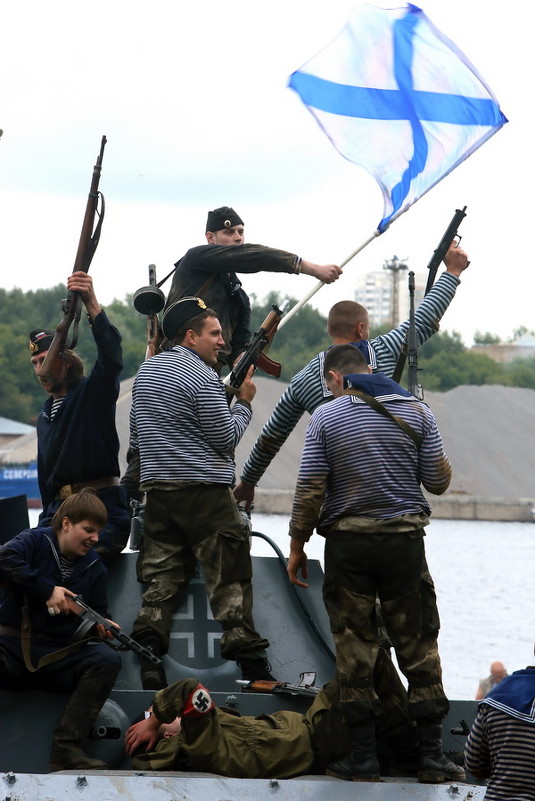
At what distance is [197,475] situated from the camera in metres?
7.39

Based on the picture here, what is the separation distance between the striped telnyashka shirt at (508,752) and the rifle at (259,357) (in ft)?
10.8

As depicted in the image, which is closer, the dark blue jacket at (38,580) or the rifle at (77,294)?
the dark blue jacket at (38,580)

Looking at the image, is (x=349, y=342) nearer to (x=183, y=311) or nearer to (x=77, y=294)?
(x=183, y=311)

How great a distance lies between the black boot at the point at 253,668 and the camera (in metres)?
7.43

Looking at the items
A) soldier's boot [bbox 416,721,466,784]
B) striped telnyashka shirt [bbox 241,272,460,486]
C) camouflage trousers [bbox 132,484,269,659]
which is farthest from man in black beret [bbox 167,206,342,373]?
soldier's boot [bbox 416,721,466,784]

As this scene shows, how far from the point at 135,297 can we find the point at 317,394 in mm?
1342

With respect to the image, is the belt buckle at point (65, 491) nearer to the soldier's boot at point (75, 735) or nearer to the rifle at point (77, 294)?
the rifle at point (77, 294)

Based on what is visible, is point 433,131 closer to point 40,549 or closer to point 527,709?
point 40,549

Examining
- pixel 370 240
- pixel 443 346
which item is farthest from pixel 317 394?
pixel 443 346

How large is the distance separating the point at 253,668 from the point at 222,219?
2719mm

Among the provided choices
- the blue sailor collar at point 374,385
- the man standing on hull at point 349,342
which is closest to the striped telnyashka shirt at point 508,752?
the blue sailor collar at point 374,385

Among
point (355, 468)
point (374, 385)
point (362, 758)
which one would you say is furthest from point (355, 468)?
point (362, 758)

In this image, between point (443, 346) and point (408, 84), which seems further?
point (443, 346)

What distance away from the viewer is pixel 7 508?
25.9 ft
